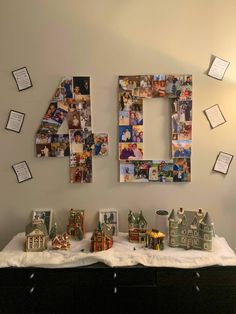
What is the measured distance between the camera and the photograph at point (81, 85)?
6.76 ft

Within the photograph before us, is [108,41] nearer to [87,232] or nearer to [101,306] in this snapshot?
[87,232]

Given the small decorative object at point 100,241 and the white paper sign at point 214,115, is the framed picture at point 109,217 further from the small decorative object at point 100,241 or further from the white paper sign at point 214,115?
the white paper sign at point 214,115

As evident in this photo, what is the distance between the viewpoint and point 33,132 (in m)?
2.10

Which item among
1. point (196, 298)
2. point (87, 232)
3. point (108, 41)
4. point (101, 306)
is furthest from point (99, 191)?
point (108, 41)

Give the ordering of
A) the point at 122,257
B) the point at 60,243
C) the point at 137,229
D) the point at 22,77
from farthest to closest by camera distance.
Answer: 1. the point at 22,77
2. the point at 137,229
3. the point at 60,243
4. the point at 122,257

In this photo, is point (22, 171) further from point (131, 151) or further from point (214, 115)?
point (214, 115)

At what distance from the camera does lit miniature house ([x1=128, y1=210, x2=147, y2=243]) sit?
6.38ft

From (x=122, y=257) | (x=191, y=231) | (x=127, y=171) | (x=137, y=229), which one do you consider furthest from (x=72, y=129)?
(x=191, y=231)

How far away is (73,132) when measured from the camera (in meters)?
2.09

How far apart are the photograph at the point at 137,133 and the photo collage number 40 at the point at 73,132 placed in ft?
0.66

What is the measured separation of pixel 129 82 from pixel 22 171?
100 cm

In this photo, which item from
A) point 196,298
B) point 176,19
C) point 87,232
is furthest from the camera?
point 87,232

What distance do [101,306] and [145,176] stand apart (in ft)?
2.90

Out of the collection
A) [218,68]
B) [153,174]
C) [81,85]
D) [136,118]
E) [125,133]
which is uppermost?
[218,68]
